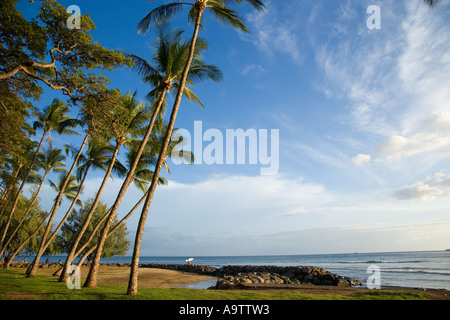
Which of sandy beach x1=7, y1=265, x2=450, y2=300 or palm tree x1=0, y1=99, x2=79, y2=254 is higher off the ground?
palm tree x1=0, y1=99, x2=79, y2=254

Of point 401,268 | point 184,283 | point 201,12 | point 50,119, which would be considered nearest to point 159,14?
point 201,12

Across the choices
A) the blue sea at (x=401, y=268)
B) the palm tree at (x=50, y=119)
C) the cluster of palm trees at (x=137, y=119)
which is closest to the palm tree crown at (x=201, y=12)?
the cluster of palm trees at (x=137, y=119)

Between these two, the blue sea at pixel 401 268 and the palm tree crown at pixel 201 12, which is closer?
the palm tree crown at pixel 201 12

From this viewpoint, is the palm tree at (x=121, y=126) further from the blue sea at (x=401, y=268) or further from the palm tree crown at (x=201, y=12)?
the blue sea at (x=401, y=268)

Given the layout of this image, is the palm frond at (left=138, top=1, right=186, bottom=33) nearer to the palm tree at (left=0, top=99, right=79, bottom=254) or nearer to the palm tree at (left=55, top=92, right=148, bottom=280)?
the palm tree at (left=55, top=92, right=148, bottom=280)

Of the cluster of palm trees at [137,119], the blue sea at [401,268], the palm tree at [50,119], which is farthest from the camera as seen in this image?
the blue sea at [401,268]

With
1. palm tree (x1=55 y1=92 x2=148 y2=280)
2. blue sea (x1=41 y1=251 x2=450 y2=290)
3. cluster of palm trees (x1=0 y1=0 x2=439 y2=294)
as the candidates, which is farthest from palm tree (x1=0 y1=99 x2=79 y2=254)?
blue sea (x1=41 y1=251 x2=450 y2=290)

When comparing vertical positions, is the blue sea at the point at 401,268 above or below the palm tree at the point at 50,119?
below

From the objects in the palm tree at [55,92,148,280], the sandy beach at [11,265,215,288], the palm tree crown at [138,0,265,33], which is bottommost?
the sandy beach at [11,265,215,288]

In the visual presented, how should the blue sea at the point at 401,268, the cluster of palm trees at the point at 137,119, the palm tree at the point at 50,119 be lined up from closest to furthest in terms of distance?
the cluster of palm trees at the point at 137,119 → the palm tree at the point at 50,119 → the blue sea at the point at 401,268

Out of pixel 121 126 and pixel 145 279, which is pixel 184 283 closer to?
pixel 145 279

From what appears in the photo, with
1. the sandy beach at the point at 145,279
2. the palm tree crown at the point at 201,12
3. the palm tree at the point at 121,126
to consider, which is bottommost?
the sandy beach at the point at 145,279

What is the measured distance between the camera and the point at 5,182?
1488cm
